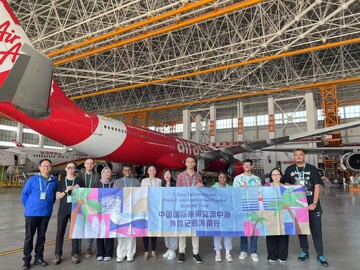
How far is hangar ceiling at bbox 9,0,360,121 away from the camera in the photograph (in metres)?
16.2

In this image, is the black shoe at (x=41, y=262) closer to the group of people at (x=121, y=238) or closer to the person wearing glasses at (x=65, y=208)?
the group of people at (x=121, y=238)

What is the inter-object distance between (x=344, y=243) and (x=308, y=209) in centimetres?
162

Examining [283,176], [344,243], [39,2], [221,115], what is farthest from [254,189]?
[221,115]

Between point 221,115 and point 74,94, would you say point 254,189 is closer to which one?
point 74,94

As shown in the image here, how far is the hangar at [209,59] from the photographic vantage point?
1666cm

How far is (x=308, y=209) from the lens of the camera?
15.0ft

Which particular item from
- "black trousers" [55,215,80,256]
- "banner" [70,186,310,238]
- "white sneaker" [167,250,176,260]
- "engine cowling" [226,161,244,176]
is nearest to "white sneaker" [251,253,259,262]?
"banner" [70,186,310,238]

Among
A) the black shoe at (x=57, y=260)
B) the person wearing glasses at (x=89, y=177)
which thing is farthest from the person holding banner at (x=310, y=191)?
the black shoe at (x=57, y=260)

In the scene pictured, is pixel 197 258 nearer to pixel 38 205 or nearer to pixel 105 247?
pixel 105 247

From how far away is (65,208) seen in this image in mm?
4570

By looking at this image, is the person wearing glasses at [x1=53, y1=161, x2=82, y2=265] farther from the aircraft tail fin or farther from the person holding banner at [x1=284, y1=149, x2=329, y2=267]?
the person holding banner at [x1=284, y1=149, x2=329, y2=267]

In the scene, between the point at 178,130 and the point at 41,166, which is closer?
the point at 41,166

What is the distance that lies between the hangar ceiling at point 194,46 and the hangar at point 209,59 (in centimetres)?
11

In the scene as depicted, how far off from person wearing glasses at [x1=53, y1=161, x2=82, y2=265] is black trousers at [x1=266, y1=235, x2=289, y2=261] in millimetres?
3131
